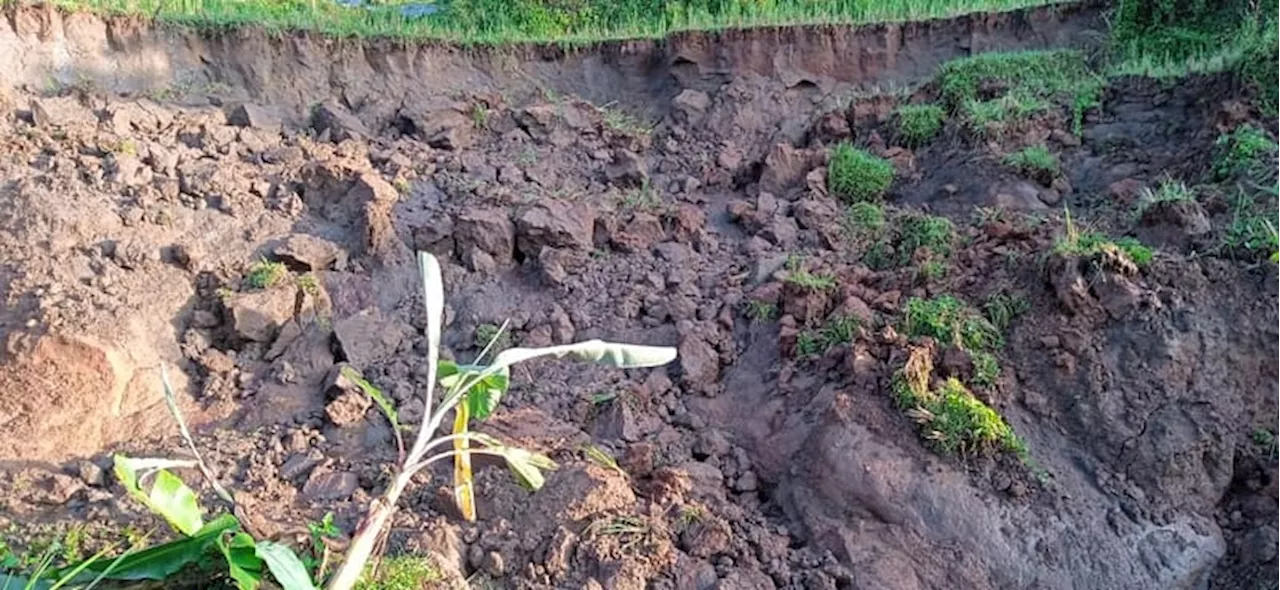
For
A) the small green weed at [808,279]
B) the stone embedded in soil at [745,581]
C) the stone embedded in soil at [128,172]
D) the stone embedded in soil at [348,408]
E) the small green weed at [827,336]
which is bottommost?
the stone embedded in soil at [745,581]

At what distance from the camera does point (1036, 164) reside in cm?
604

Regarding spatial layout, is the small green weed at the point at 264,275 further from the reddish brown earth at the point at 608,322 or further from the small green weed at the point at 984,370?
the small green weed at the point at 984,370

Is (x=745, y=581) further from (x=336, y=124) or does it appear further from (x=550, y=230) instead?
(x=336, y=124)

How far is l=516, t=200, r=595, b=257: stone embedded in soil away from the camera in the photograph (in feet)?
18.2

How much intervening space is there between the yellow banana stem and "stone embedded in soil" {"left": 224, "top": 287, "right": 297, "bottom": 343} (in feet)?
4.90

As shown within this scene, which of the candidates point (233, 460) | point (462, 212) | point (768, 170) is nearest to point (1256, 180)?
point (768, 170)

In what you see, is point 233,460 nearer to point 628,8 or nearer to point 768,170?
point 768,170

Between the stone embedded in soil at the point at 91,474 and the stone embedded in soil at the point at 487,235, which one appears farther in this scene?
the stone embedded in soil at the point at 487,235

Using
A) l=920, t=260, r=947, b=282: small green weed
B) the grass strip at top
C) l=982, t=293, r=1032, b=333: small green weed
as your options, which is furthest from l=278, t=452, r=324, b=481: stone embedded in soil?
the grass strip at top

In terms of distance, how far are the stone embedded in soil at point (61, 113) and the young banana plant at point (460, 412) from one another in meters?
3.16

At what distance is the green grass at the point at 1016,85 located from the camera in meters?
6.53

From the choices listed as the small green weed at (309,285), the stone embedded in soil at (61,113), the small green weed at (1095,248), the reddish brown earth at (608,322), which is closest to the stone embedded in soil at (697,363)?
the reddish brown earth at (608,322)

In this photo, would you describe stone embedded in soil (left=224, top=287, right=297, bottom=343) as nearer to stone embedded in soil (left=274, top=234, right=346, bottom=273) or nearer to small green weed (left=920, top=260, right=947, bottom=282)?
stone embedded in soil (left=274, top=234, right=346, bottom=273)

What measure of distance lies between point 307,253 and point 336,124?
136 cm
